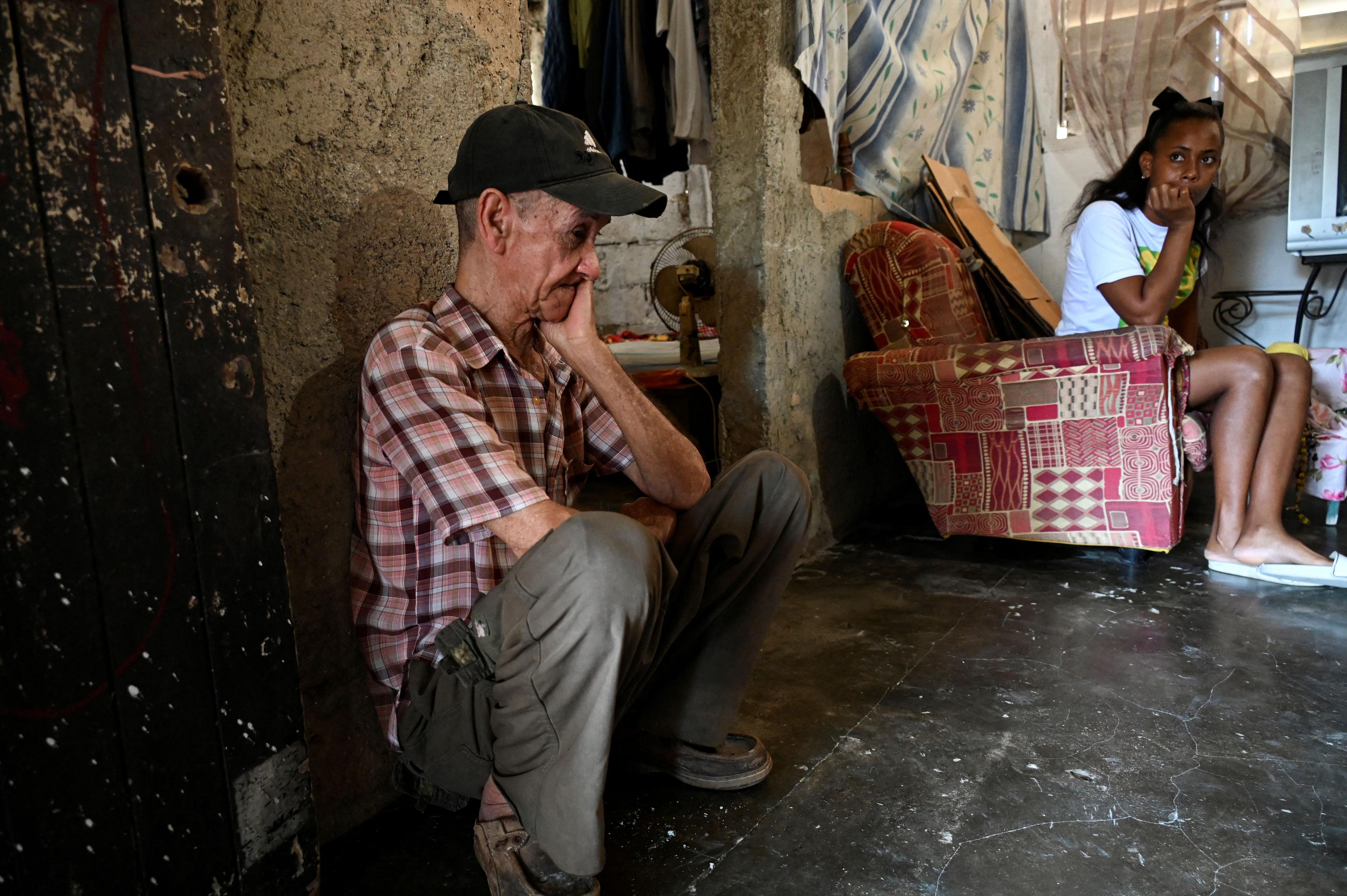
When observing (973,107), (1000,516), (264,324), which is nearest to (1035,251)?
(973,107)

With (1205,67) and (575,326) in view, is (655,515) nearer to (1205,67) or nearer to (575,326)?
(575,326)

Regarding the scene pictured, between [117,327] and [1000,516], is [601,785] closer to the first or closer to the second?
[117,327]

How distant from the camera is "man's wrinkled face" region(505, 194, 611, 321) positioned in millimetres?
1443

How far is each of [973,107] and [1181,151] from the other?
5.92 ft

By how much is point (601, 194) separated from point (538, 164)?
0.11m

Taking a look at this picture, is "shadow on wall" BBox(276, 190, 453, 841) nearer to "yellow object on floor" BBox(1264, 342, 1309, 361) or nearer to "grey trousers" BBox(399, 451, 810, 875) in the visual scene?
"grey trousers" BBox(399, 451, 810, 875)

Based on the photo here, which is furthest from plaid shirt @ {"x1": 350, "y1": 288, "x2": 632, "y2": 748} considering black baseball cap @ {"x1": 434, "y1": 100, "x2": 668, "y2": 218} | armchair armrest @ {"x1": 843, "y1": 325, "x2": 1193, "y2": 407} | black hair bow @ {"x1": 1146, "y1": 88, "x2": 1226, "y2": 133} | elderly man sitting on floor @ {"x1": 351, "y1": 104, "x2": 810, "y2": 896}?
black hair bow @ {"x1": 1146, "y1": 88, "x2": 1226, "y2": 133}

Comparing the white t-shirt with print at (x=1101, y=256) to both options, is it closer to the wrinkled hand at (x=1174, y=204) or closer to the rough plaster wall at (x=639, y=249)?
the wrinkled hand at (x=1174, y=204)

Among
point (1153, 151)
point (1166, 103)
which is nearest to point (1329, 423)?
point (1153, 151)

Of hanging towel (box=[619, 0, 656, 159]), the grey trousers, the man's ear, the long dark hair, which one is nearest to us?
the grey trousers

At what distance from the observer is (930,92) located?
13.3 ft

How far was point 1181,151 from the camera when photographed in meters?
3.02

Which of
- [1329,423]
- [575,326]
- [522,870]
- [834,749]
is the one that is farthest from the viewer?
[1329,423]

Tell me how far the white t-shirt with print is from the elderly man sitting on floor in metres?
2.04
